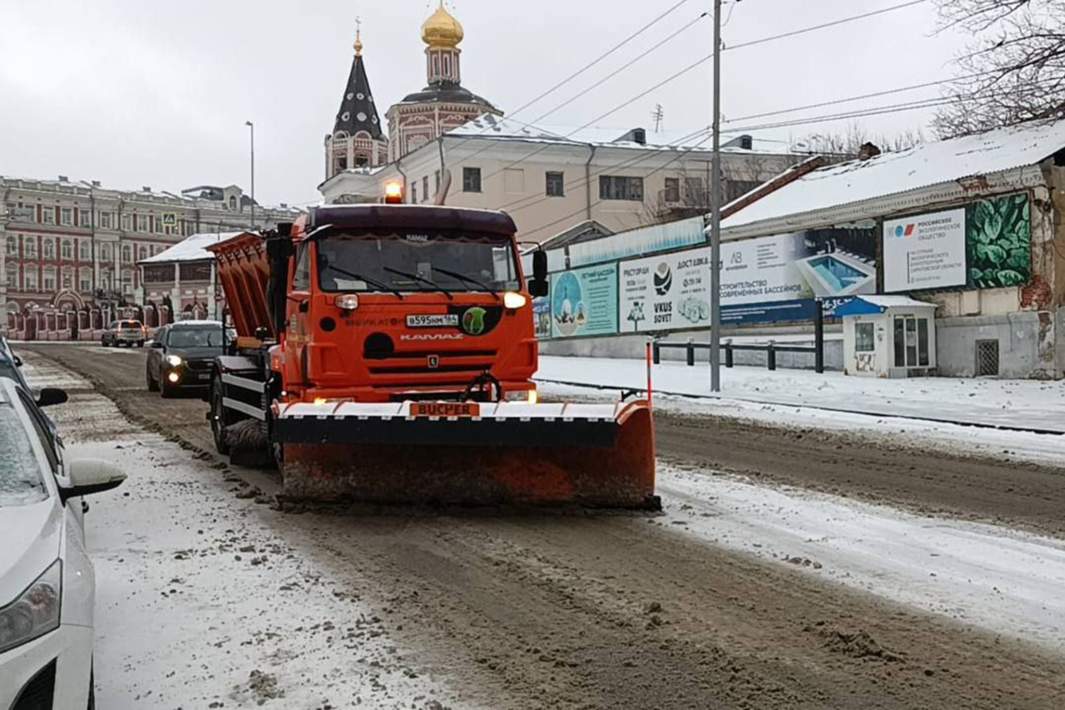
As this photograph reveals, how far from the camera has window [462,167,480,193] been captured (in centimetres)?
5997

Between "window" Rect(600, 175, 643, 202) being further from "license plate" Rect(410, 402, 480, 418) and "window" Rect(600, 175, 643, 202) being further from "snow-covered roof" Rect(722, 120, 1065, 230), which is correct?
"license plate" Rect(410, 402, 480, 418)

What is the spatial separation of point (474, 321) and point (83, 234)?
383 ft

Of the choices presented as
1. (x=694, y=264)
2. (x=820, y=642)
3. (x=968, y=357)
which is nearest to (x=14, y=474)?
(x=820, y=642)

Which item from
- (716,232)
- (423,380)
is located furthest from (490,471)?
(716,232)

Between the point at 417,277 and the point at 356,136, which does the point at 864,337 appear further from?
the point at 356,136

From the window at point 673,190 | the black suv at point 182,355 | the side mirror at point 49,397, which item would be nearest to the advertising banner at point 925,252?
the black suv at point 182,355

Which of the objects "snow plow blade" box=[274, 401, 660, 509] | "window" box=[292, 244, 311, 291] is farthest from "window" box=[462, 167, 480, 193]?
"snow plow blade" box=[274, 401, 660, 509]

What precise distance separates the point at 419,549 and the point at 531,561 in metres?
0.90

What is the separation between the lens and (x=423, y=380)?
919cm

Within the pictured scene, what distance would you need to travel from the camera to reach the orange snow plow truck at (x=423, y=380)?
815cm

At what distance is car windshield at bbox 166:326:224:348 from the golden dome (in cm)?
5382

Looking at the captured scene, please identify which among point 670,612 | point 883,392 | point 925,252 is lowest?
point 670,612

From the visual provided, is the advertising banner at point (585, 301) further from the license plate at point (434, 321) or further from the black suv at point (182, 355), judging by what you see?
the license plate at point (434, 321)

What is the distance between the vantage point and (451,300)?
9.33 meters
